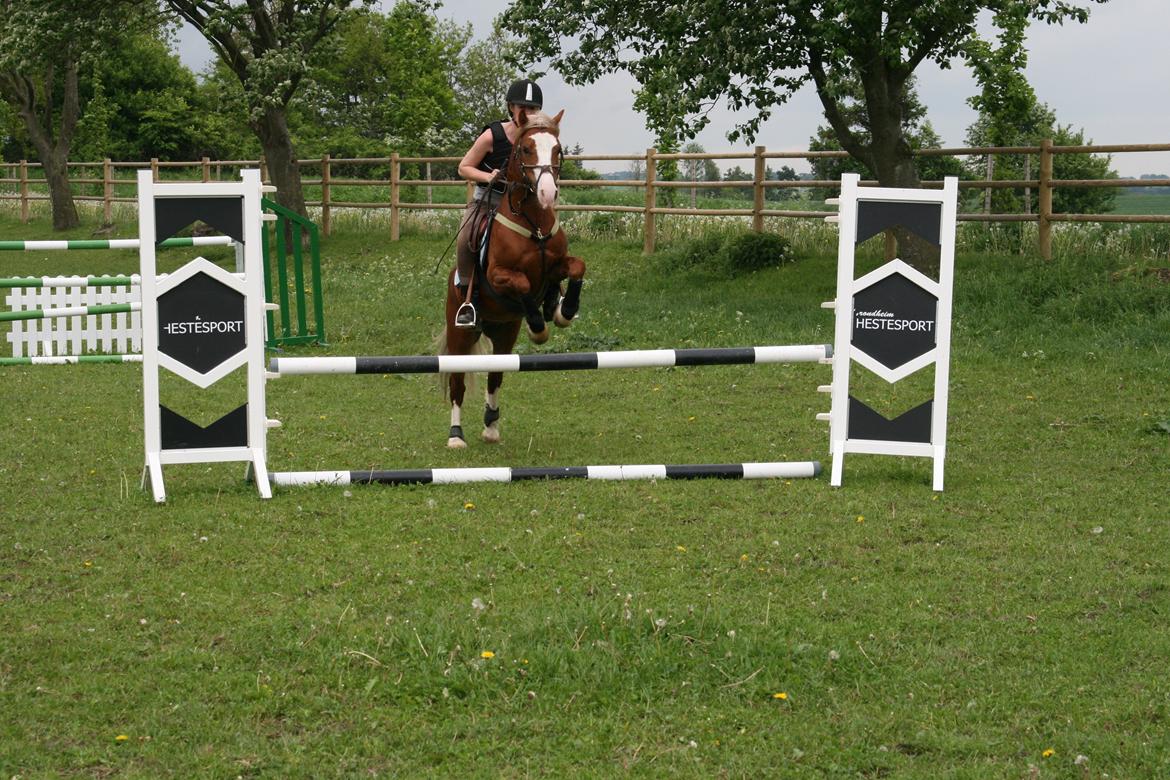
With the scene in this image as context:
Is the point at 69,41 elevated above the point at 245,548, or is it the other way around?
the point at 69,41

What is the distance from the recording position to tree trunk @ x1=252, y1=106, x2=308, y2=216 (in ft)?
82.8

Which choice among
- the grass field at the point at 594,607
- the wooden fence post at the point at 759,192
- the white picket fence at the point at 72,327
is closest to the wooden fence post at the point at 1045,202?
the wooden fence post at the point at 759,192

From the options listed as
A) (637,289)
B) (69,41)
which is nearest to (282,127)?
(69,41)

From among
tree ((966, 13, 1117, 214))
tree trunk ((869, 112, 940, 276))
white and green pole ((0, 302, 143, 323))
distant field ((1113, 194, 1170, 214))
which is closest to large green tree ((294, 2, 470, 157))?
tree ((966, 13, 1117, 214))

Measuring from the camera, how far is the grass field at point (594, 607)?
391 cm

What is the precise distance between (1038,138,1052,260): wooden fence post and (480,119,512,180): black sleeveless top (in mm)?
10323

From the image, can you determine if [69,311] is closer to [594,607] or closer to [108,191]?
[594,607]

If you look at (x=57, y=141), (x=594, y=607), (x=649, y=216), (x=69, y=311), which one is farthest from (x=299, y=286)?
(x=57, y=141)

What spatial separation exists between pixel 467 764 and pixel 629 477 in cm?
370

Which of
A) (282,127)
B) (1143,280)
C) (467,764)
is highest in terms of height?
(282,127)

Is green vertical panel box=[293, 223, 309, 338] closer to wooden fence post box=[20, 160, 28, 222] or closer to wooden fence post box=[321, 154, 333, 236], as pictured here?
wooden fence post box=[321, 154, 333, 236]

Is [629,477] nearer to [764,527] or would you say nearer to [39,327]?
[764,527]

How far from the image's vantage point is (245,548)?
19.5 feet

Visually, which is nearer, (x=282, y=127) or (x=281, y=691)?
(x=281, y=691)
